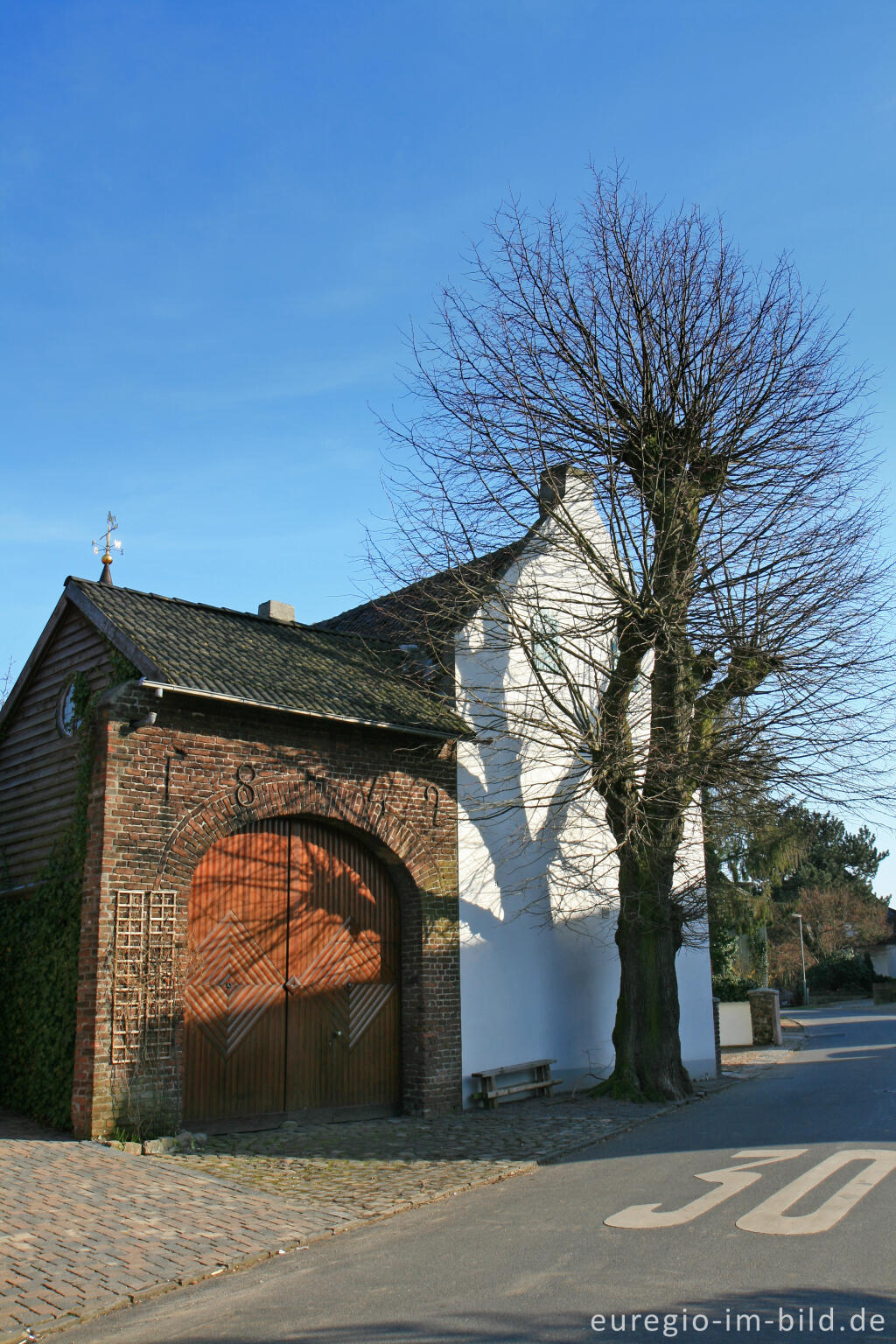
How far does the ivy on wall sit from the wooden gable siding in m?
0.31

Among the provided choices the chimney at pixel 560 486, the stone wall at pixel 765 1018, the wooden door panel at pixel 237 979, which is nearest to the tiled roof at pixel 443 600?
the chimney at pixel 560 486

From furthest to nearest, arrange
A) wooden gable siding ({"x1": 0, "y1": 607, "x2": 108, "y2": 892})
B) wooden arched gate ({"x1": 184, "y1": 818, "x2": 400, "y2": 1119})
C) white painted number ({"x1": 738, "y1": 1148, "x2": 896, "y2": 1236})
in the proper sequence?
wooden gable siding ({"x1": 0, "y1": 607, "x2": 108, "y2": 892}) → wooden arched gate ({"x1": 184, "y1": 818, "x2": 400, "y2": 1119}) → white painted number ({"x1": 738, "y1": 1148, "x2": 896, "y2": 1236})

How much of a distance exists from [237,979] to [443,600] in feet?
17.1

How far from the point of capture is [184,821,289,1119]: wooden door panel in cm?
1075

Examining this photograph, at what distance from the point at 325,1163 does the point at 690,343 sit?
10123 mm

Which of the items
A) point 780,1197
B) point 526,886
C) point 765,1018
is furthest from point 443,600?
point 765,1018

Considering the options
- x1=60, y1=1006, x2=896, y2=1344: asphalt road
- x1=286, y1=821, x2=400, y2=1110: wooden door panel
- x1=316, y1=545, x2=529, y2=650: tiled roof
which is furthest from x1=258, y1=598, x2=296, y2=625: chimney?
x1=60, y1=1006, x2=896, y2=1344: asphalt road

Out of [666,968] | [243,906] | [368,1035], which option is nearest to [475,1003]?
[368,1035]

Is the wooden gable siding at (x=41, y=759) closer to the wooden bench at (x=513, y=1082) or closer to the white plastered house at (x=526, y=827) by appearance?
the white plastered house at (x=526, y=827)

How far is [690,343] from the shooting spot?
1332 cm

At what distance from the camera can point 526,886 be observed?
46.4 feet

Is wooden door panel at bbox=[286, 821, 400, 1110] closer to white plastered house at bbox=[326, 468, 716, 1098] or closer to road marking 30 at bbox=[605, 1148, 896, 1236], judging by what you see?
white plastered house at bbox=[326, 468, 716, 1098]

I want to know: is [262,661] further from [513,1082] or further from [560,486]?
[513,1082]

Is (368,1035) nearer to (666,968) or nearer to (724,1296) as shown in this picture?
(666,968)
